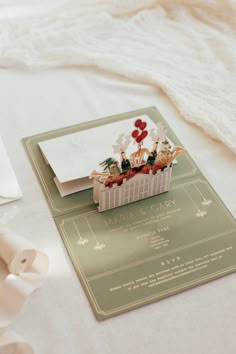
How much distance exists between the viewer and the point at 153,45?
1275 millimetres

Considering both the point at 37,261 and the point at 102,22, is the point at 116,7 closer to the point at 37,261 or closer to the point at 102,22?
the point at 102,22

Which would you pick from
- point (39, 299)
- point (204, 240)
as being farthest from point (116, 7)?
point (39, 299)

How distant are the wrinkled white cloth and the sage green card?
0.07 metres

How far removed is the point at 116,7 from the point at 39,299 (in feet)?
2.83

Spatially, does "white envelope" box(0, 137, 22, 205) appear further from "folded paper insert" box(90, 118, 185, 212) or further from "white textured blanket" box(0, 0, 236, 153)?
"white textured blanket" box(0, 0, 236, 153)

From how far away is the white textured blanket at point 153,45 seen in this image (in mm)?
1138

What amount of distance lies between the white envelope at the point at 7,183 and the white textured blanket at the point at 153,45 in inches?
12.5

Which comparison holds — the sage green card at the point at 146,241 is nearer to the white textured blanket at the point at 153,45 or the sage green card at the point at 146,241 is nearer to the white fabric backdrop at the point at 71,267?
the white fabric backdrop at the point at 71,267

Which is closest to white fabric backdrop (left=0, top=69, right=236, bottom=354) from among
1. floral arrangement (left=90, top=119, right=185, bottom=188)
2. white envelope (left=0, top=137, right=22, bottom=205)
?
white envelope (left=0, top=137, right=22, bottom=205)

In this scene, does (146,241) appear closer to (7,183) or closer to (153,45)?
(7,183)

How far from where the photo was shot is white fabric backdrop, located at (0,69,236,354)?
2.41 feet

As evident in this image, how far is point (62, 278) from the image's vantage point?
0.81 m

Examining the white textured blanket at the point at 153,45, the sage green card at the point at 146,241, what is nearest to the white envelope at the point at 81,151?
the sage green card at the point at 146,241

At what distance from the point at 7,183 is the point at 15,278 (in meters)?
0.22
